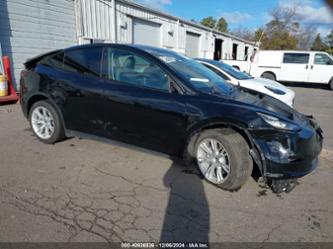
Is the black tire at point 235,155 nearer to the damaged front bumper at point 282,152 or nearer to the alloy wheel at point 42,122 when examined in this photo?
the damaged front bumper at point 282,152

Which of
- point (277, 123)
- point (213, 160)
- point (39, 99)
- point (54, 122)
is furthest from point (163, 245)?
point (39, 99)

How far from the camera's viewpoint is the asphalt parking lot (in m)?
2.44

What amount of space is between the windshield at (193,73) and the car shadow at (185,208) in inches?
43.6

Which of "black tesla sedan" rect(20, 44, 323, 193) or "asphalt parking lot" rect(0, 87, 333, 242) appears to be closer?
"asphalt parking lot" rect(0, 87, 333, 242)

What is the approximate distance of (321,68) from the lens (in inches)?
556

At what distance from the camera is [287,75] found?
15.0 metres

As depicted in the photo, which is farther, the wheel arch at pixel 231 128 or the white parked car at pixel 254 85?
the white parked car at pixel 254 85

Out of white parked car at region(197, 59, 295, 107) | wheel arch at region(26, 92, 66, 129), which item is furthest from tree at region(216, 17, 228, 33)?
wheel arch at region(26, 92, 66, 129)

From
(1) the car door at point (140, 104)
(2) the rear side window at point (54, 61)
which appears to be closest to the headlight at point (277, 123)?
(1) the car door at point (140, 104)

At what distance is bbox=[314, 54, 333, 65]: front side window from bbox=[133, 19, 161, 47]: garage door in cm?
861

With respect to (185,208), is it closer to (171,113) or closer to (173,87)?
(171,113)

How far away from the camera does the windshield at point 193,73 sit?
11.4ft

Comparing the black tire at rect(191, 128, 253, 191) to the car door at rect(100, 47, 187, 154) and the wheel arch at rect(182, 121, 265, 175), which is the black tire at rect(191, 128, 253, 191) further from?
the car door at rect(100, 47, 187, 154)

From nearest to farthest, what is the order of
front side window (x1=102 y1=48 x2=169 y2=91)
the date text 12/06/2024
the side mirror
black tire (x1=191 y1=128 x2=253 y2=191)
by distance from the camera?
the date text 12/06/2024 < black tire (x1=191 y1=128 x2=253 y2=191) < the side mirror < front side window (x1=102 y1=48 x2=169 y2=91)
